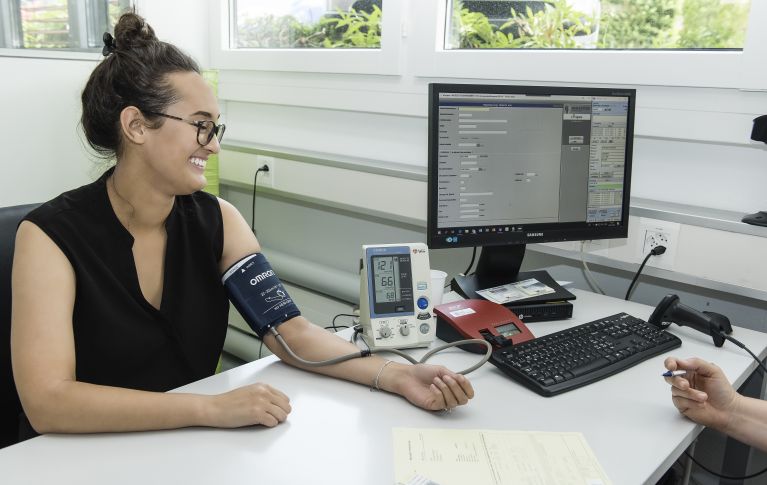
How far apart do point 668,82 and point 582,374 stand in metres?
→ 0.87

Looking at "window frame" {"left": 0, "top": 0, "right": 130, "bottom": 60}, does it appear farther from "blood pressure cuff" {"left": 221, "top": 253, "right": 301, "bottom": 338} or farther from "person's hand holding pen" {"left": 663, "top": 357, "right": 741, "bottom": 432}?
"person's hand holding pen" {"left": 663, "top": 357, "right": 741, "bottom": 432}

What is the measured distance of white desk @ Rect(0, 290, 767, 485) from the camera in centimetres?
88

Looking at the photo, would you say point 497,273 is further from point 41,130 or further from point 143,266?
point 41,130

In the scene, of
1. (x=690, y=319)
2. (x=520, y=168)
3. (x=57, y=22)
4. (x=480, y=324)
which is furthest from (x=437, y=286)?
(x=57, y=22)

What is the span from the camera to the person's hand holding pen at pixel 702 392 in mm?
1078

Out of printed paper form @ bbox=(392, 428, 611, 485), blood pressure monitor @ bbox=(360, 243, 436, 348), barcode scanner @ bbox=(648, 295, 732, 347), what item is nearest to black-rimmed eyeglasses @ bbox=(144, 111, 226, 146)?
blood pressure monitor @ bbox=(360, 243, 436, 348)

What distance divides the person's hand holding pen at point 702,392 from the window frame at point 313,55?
139 cm

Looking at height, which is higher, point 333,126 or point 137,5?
point 137,5

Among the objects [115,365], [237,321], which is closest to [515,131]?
[115,365]

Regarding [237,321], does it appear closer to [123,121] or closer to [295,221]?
[295,221]

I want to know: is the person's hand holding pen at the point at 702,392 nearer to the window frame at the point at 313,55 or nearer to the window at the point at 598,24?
the window at the point at 598,24

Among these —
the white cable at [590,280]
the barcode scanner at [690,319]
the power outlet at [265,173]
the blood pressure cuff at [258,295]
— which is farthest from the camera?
the power outlet at [265,173]

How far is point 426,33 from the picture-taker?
2.11 metres

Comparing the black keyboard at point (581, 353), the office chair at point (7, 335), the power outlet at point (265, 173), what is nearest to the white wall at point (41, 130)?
the power outlet at point (265, 173)
